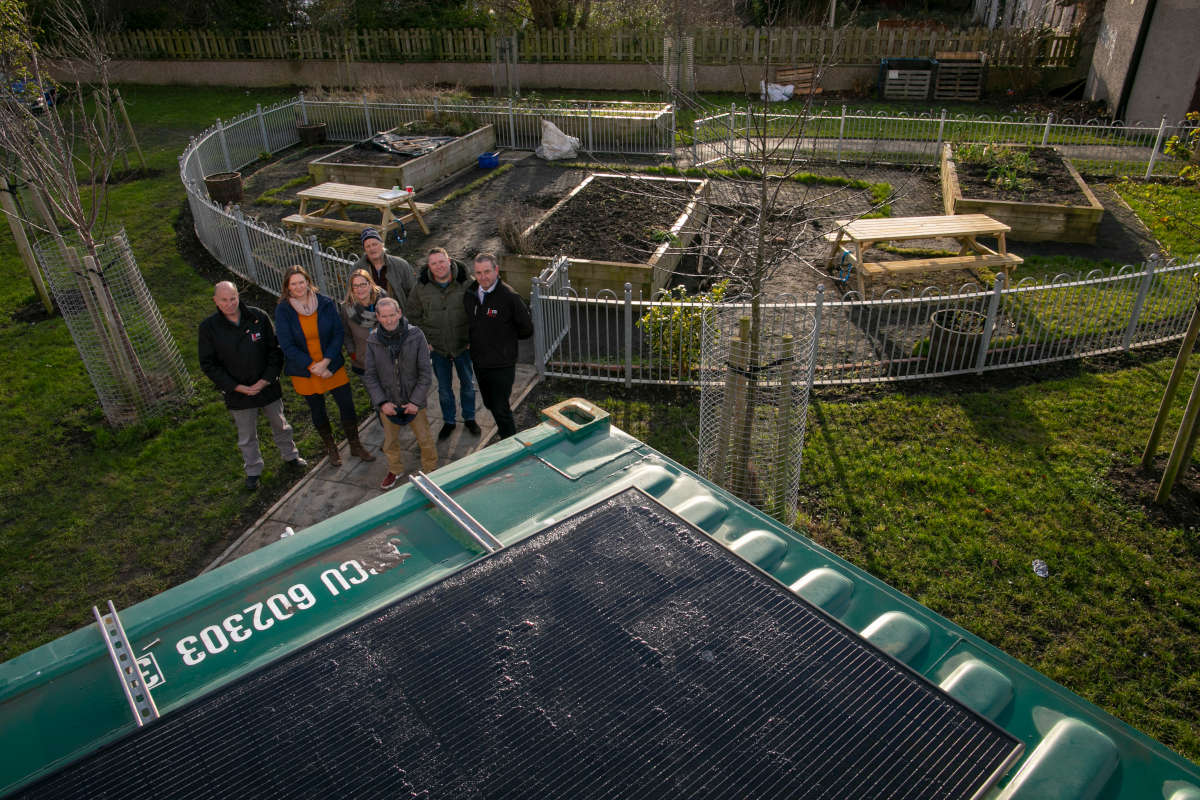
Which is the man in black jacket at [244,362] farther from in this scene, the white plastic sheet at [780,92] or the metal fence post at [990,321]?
the white plastic sheet at [780,92]

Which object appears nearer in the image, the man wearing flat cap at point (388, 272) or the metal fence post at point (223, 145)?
the man wearing flat cap at point (388, 272)

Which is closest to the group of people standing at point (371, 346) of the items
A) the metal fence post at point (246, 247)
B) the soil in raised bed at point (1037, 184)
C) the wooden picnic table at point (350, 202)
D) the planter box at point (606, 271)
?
the planter box at point (606, 271)

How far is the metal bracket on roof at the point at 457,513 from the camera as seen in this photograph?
3404mm

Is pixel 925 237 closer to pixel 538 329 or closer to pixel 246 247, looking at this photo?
pixel 538 329

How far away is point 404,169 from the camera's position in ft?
46.8

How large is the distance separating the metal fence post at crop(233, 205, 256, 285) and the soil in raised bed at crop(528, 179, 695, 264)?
3.88m

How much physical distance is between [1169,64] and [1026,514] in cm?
1586

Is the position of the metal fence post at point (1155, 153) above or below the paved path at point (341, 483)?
above

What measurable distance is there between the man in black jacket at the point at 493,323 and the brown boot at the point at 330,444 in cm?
154

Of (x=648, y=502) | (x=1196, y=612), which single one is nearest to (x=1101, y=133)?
(x=1196, y=612)

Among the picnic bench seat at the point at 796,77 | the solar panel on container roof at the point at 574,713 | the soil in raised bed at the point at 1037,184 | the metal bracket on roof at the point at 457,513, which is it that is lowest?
the soil in raised bed at the point at 1037,184

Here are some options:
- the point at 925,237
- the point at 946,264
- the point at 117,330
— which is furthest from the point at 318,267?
the point at 946,264

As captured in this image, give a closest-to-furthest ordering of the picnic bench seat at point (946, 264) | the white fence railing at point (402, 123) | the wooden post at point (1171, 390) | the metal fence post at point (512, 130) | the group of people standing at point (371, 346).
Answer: the group of people standing at point (371, 346) → the wooden post at point (1171, 390) → the picnic bench seat at point (946, 264) → the white fence railing at point (402, 123) → the metal fence post at point (512, 130)

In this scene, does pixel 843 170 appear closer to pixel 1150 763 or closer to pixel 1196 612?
pixel 1196 612
